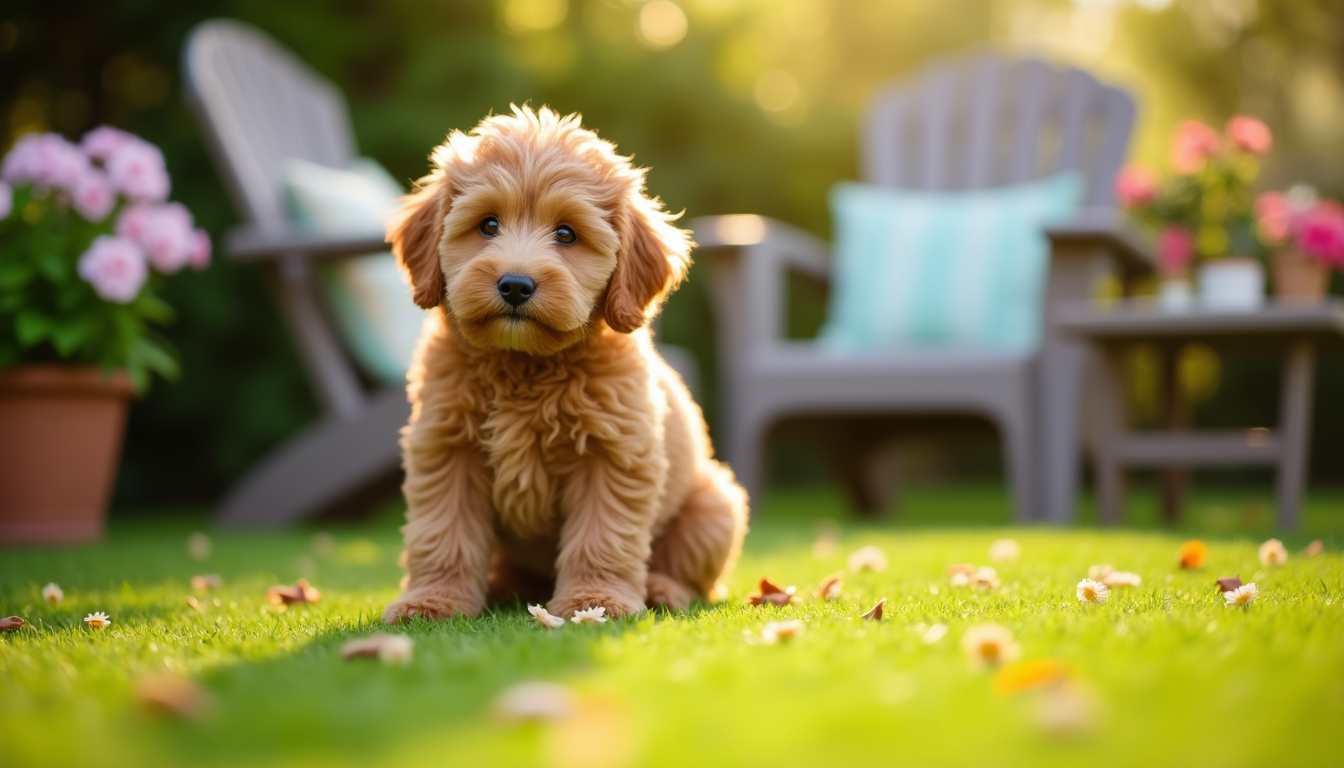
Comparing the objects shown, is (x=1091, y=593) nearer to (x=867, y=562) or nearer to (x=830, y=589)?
(x=830, y=589)

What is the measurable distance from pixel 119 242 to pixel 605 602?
3037 millimetres

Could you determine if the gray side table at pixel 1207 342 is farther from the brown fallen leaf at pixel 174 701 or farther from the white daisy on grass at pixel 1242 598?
the brown fallen leaf at pixel 174 701

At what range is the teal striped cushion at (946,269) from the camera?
5633mm

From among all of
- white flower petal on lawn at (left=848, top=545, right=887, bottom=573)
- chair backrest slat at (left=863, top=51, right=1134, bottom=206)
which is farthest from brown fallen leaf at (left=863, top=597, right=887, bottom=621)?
chair backrest slat at (left=863, top=51, right=1134, bottom=206)

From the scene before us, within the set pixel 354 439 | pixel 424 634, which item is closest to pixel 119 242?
pixel 354 439

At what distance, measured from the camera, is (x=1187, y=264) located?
5.25 meters

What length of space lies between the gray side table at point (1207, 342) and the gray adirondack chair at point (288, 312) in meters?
3.06

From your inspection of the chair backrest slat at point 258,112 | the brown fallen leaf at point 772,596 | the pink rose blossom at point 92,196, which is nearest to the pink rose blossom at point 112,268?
the pink rose blossom at point 92,196

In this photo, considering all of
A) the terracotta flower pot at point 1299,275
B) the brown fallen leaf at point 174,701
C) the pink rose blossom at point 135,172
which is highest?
the pink rose blossom at point 135,172

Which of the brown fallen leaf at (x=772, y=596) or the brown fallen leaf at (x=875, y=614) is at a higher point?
the brown fallen leaf at (x=875, y=614)

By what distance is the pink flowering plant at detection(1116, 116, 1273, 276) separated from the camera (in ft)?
16.5

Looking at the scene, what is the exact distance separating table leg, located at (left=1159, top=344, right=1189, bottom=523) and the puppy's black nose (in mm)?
4067

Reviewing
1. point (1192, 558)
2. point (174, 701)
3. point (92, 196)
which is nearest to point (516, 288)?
point (174, 701)

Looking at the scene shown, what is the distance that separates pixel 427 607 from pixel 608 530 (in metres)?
0.38
